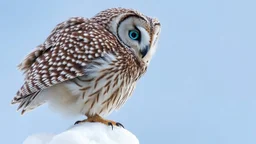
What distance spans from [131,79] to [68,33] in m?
0.62

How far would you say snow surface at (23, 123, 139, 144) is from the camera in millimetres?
3273

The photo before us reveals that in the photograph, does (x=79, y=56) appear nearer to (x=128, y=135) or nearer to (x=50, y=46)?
(x=50, y=46)

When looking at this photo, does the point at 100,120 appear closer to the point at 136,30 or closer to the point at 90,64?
the point at 90,64

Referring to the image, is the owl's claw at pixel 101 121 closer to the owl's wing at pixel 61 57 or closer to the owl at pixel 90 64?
the owl at pixel 90 64

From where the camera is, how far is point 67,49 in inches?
173

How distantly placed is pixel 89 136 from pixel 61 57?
1.09 meters

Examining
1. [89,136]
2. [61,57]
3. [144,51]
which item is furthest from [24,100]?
[144,51]

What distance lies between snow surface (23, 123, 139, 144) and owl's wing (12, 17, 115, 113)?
0.65 metres

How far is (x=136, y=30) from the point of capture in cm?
473

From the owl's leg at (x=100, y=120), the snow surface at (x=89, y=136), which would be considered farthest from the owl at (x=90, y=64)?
the snow surface at (x=89, y=136)

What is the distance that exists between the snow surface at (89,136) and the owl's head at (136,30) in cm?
112

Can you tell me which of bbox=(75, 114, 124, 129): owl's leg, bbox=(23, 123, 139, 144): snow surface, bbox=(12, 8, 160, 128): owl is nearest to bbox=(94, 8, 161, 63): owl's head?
bbox=(12, 8, 160, 128): owl

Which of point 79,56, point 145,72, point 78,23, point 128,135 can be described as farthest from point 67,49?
point 128,135

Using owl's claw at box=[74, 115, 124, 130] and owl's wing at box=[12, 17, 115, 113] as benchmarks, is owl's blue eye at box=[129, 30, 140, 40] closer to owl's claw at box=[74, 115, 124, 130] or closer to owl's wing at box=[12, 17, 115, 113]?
owl's wing at box=[12, 17, 115, 113]
